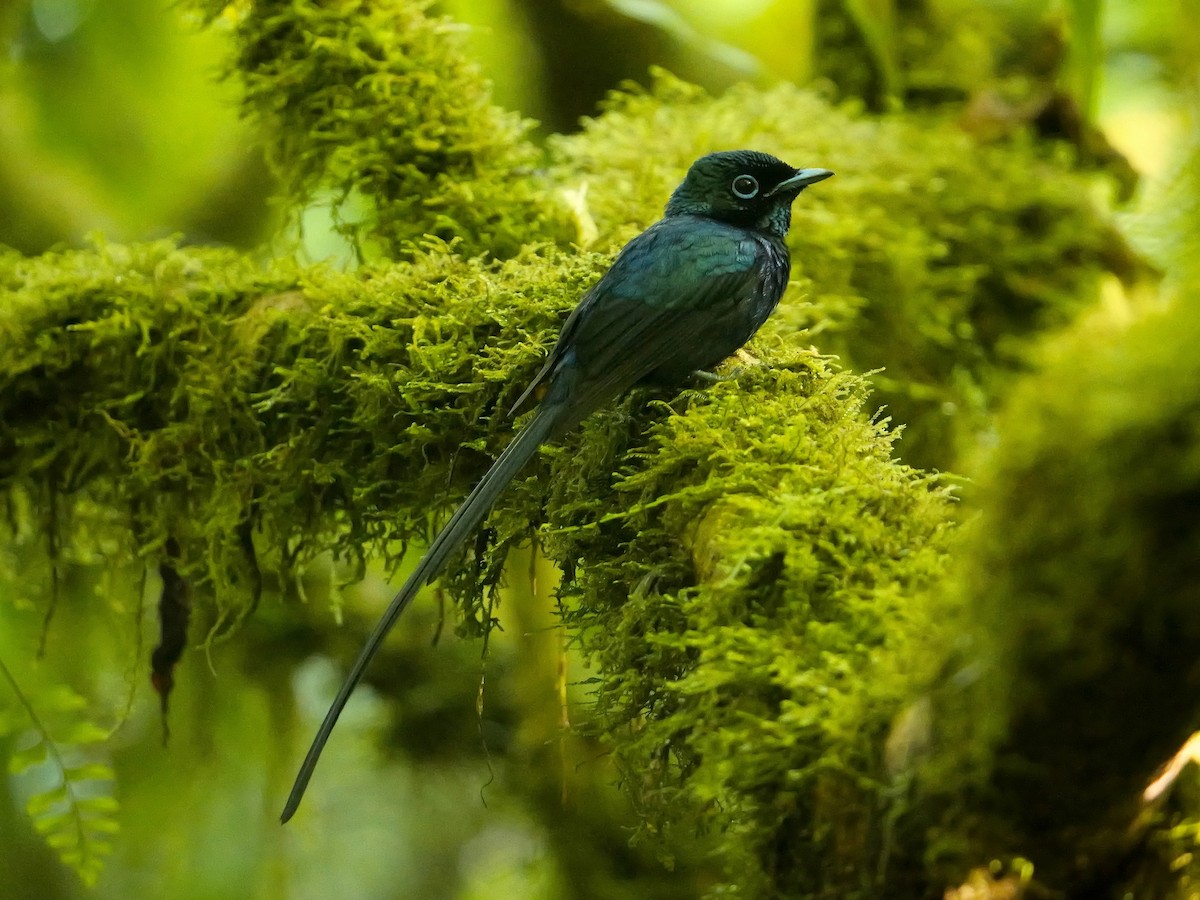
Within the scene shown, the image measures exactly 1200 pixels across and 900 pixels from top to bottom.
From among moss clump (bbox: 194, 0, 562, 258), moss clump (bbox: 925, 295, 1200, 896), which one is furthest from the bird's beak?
moss clump (bbox: 925, 295, 1200, 896)

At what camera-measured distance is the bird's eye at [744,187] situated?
334 cm

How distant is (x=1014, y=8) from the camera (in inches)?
247

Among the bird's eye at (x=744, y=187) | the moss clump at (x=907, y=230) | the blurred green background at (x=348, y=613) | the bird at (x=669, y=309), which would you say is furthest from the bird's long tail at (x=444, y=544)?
the moss clump at (x=907, y=230)

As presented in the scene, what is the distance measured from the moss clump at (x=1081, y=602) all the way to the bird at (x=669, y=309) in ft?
4.06

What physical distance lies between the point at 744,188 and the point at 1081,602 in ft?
7.72

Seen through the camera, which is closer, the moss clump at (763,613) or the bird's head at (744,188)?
the moss clump at (763,613)

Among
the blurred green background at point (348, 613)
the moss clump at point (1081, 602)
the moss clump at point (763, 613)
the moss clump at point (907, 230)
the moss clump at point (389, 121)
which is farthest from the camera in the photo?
the blurred green background at point (348, 613)

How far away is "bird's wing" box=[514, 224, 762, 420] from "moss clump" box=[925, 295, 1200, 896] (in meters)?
1.36

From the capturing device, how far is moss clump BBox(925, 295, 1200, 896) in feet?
3.77

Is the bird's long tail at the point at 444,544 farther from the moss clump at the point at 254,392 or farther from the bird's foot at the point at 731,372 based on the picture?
the bird's foot at the point at 731,372

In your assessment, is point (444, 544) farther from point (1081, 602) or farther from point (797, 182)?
point (797, 182)

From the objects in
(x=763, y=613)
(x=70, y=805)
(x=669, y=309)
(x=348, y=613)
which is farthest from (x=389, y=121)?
(x=763, y=613)

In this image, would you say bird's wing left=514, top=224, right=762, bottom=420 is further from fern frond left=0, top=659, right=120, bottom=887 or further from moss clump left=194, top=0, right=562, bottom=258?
fern frond left=0, top=659, right=120, bottom=887

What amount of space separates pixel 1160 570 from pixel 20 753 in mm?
2955
